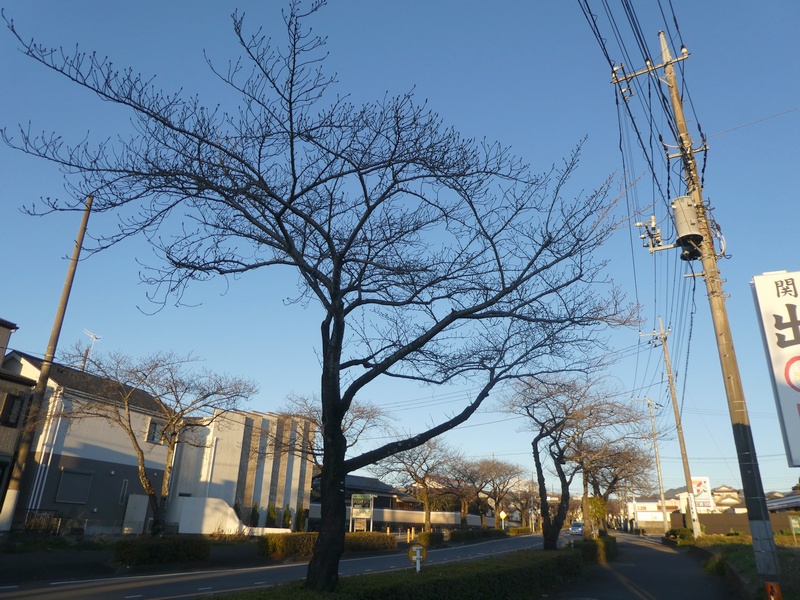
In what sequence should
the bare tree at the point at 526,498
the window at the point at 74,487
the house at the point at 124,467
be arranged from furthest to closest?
1. the bare tree at the point at 526,498
2. the window at the point at 74,487
3. the house at the point at 124,467

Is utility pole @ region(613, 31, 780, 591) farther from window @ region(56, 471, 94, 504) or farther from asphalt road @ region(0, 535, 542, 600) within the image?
window @ region(56, 471, 94, 504)

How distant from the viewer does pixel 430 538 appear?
42.9 meters

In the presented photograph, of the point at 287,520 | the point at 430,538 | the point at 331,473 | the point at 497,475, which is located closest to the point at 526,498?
the point at 497,475

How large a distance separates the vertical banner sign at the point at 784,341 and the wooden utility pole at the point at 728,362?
72cm

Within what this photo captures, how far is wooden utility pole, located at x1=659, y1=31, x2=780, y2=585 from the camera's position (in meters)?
9.59

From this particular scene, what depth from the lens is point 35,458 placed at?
1051 inches

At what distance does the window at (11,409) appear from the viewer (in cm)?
2572

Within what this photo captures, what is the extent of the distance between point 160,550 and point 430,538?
25665 millimetres

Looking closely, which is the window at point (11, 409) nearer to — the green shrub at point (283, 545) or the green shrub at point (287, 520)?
the green shrub at point (283, 545)

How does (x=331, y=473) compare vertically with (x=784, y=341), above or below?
Result: below

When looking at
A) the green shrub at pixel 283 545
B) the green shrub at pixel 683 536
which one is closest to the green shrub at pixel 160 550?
the green shrub at pixel 283 545

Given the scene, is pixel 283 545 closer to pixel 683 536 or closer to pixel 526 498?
pixel 683 536

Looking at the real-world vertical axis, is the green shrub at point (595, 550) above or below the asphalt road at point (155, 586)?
above

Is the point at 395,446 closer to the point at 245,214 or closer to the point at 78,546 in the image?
the point at 245,214
